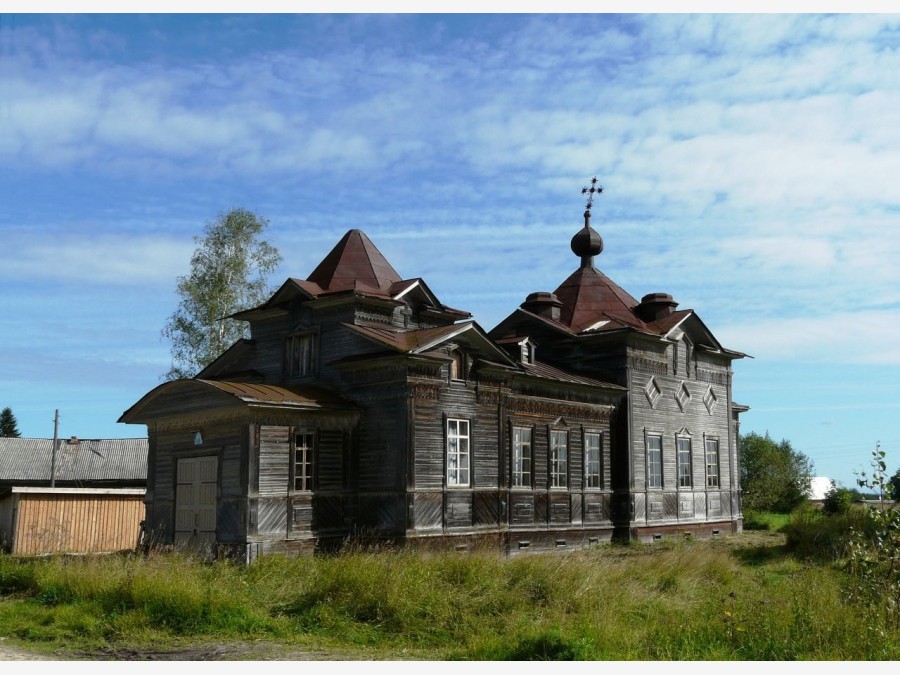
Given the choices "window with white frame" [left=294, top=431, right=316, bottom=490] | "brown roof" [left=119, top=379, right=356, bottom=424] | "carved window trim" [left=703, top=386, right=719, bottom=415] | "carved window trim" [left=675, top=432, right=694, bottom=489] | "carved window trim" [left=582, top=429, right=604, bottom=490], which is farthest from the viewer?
"carved window trim" [left=703, top=386, right=719, bottom=415]

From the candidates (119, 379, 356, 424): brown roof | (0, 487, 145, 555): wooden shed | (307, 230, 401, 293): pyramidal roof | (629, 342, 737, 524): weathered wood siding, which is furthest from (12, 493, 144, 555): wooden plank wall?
(629, 342, 737, 524): weathered wood siding

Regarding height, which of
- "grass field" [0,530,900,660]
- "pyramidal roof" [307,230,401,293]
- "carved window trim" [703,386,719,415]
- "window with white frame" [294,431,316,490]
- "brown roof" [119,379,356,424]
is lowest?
"grass field" [0,530,900,660]

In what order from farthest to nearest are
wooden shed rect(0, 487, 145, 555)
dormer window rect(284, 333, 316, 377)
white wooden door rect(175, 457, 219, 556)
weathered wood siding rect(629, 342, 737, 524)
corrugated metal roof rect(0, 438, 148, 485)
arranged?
corrugated metal roof rect(0, 438, 148, 485), weathered wood siding rect(629, 342, 737, 524), wooden shed rect(0, 487, 145, 555), dormer window rect(284, 333, 316, 377), white wooden door rect(175, 457, 219, 556)

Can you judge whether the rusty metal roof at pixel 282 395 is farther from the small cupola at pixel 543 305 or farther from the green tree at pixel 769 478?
the green tree at pixel 769 478

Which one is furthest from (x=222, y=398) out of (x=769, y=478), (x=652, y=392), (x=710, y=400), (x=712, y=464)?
(x=769, y=478)

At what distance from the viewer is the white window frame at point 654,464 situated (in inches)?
1060

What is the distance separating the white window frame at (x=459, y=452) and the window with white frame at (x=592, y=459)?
499cm

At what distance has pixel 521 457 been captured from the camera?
23094 millimetres

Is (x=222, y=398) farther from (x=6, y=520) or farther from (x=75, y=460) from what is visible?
(x=75, y=460)

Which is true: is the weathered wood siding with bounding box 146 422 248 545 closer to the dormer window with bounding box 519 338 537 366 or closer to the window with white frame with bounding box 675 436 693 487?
the dormer window with bounding box 519 338 537 366

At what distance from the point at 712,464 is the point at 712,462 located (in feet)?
0.21

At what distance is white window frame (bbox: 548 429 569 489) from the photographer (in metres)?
24.0

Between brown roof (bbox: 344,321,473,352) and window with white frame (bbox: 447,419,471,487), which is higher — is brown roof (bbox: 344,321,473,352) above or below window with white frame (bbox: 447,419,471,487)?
above

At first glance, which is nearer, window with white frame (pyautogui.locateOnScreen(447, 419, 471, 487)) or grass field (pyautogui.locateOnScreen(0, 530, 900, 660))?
grass field (pyautogui.locateOnScreen(0, 530, 900, 660))
